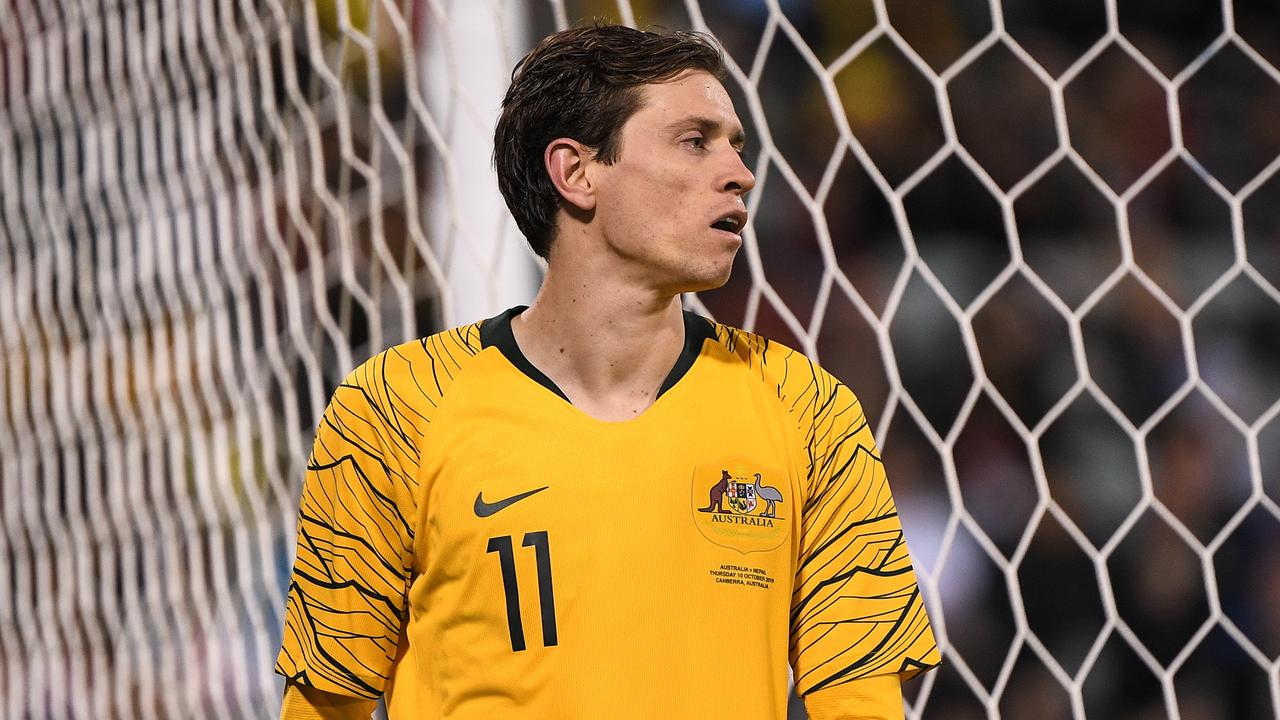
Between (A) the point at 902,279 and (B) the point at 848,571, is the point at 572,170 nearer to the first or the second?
(B) the point at 848,571

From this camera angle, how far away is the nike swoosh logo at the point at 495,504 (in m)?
0.58

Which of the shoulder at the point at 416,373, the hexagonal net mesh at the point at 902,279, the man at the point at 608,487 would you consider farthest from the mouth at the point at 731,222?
the hexagonal net mesh at the point at 902,279

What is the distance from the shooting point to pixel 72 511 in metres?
1.49

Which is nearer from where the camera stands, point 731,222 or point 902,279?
point 731,222

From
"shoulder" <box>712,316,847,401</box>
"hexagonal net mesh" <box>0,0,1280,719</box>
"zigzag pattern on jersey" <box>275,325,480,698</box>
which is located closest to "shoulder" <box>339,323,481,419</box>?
"zigzag pattern on jersey" <box>275,325,480,698</box>

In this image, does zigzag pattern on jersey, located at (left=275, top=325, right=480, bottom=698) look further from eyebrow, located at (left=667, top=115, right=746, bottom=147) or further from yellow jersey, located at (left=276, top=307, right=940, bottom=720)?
eyebrow, located at (left=667, top=115, right=746, bottom=147)

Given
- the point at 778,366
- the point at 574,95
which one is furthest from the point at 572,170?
the point at 778,366

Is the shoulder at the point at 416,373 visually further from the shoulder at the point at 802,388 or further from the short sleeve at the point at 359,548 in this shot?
the shoulder at the point at 802,388

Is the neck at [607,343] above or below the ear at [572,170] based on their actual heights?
below

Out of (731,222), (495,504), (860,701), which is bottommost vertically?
(860,701)

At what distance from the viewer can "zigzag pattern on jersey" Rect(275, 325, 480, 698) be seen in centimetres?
61

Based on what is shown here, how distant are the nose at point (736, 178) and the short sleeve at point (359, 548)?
19 cm

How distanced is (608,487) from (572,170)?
0.15m

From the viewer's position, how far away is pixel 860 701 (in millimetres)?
573
